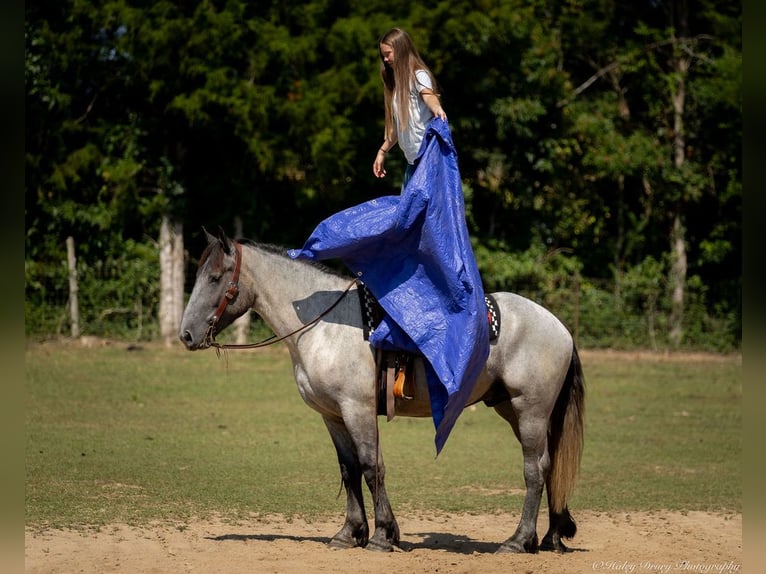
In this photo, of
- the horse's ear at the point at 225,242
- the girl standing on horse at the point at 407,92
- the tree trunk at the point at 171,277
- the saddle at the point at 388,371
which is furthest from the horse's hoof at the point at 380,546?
the tree trunk at the point at 171,277

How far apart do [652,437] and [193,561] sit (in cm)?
875

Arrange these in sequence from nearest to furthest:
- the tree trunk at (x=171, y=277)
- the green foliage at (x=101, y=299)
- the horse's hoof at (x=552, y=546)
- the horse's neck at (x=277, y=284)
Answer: the horse's neck at (x=277, y=284)
the horse's hoof at (x=552, y=546)
the green foliage at (x=101, y=299)
the tree trunk at (x=171, y=277)

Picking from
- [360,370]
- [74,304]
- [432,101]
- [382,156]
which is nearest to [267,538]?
[360,370]

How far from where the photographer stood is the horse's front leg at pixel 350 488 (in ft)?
23.9

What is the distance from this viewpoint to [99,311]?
22281mm

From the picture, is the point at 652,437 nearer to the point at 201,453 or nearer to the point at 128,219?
the point at 201,453

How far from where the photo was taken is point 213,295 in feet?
23.2

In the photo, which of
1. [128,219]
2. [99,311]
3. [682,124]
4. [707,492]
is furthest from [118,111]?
[707,492]

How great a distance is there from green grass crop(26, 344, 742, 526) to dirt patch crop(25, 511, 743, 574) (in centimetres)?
56

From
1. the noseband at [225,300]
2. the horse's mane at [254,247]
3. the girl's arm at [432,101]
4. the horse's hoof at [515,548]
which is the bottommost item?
the horse's hoof at [515,548]

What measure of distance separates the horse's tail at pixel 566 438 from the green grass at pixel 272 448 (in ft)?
5.90

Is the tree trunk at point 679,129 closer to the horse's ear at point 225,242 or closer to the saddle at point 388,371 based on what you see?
the saddle at point 388,371

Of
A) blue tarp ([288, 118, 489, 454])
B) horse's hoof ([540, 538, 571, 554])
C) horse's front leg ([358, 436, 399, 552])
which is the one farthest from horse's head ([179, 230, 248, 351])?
horse's hoof ([540, 538, 571, 554])

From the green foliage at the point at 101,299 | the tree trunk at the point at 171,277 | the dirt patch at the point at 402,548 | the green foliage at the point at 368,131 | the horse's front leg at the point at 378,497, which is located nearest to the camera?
the dirt patch at the point at 402,548
